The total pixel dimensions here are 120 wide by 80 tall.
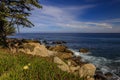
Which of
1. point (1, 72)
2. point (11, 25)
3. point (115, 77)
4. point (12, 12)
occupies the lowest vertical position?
point (115, 77)

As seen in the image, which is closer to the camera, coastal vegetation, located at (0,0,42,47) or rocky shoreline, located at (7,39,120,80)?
rocky shoreline, located at (7,39,120,80)

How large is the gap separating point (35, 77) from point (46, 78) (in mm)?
369

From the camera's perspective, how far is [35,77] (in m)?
5.83

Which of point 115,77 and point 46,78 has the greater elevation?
point 46,78

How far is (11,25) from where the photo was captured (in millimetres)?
19031

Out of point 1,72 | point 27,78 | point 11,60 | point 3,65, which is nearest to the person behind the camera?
point 27,78

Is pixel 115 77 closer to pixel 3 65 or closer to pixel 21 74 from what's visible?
pixel 3 65

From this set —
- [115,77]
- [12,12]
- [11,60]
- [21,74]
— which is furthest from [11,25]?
[21,74]

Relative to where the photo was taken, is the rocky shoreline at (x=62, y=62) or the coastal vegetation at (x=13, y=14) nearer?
the rocky shoreline at (x=62, y=62)

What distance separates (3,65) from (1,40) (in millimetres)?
11631

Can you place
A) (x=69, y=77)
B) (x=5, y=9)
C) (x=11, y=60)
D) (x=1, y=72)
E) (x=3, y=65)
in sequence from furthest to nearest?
(x=5, y=9) → (x=11, y=60) → (x=3, y=65) → (x=1, y=72) → (x=69, y=77)

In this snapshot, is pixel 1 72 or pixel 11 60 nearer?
pixel 1 72

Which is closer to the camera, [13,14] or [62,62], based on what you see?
[62,62]

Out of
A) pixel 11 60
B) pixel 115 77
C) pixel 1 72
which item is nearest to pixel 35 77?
pixel 1 72
